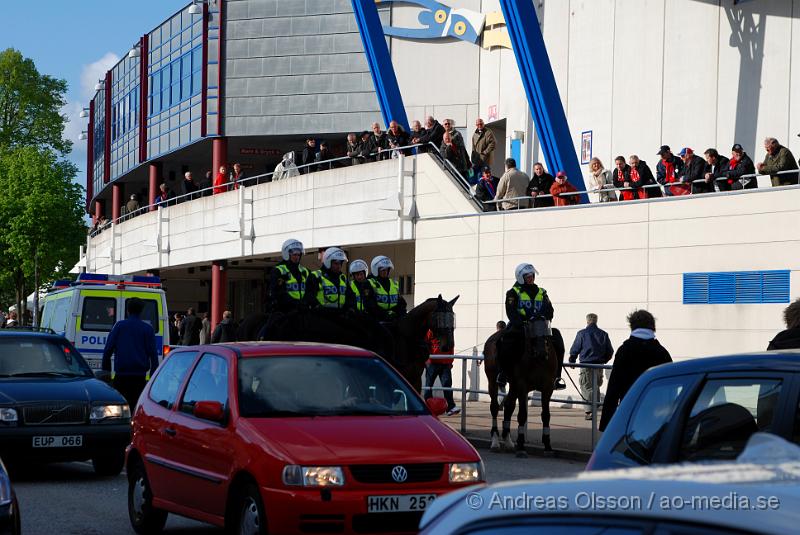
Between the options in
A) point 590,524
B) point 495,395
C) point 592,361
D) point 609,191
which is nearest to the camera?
point 590,524

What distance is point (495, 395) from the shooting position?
1789 cm

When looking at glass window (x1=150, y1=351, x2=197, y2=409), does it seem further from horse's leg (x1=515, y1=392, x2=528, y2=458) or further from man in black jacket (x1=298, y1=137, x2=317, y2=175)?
man in black jacket (x1=298, y1=137, x2=317, y2=175)

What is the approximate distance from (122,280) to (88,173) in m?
53.5

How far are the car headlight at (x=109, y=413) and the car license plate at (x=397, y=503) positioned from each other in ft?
21.3

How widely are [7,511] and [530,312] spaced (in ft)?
30.1

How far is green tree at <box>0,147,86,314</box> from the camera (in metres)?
59.0

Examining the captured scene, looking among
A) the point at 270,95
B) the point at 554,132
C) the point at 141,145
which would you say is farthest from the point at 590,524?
the point at 141,145

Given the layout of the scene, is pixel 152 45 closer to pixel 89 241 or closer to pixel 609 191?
pixel 89 241

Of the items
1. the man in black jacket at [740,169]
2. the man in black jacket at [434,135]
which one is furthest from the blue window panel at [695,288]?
the man in black jacket at [434,135]

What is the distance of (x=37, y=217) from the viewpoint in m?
59.1

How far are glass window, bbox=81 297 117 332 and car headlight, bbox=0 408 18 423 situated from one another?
33.5 ft

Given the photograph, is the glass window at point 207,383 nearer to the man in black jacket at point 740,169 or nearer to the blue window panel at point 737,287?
the blue window panel at point 737,287

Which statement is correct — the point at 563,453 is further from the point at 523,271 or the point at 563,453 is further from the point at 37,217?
the point at 37,217

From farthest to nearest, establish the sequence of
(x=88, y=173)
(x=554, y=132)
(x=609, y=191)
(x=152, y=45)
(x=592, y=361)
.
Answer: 1. (x=88, y=173)
2. (x=152, y=45)
3. (x=554, y=132)
4. (x=609, y=191)
5. (x=592, y=361)
